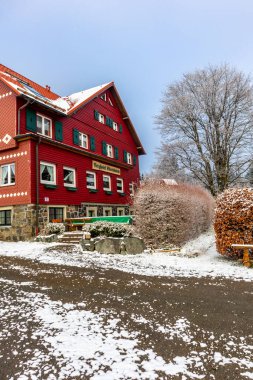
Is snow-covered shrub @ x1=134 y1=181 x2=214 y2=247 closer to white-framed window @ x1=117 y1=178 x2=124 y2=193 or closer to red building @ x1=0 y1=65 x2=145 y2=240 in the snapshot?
red building @ x1=0 y1=65 x2=145 y2=240

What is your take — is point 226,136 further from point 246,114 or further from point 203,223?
point 203,223

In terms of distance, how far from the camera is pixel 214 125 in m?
21.9

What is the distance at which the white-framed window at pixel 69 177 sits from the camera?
18992 mm

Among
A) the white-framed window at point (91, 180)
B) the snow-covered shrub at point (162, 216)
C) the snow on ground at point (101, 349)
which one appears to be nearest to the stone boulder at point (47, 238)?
the snow-covered shrub at point (162, 216)

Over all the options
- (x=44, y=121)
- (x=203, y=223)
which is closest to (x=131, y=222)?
(x=203, y=223)

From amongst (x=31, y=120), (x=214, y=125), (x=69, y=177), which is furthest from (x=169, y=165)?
(x=31, y=120)

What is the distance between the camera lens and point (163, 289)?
18.1 feet

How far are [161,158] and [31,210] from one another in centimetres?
1315

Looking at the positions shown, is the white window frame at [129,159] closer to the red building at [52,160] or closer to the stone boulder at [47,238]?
the red building at [52,160]

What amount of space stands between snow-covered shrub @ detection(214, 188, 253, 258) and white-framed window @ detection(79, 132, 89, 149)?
1591 cm

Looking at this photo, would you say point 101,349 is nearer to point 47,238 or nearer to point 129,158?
point 47,238

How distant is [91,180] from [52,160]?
4.73 m

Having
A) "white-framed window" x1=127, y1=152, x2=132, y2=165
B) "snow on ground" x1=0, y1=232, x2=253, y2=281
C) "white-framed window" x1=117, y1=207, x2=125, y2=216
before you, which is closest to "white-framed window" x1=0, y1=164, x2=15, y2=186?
"snow on ground" x1=0, y1=232, x2=253, y2=281

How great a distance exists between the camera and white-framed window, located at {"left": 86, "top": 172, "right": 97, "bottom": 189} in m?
21.3
